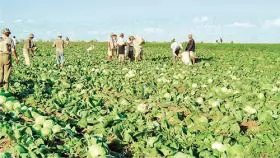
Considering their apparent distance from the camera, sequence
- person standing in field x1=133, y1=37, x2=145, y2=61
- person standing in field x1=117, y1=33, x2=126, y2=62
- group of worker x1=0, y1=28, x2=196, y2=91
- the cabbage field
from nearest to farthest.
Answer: the cabbage field
group of worker x1=0, y1=28, x2=196, y2=91
person standing in field x1=117, y1=33, x2=126, y2=62
person standing in field x1=133, y1=37, x2=145, y2=61

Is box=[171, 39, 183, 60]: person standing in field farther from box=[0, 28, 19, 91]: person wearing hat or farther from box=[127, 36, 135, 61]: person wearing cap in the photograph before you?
box=[0, 28, 19, 91]: person wearing hat

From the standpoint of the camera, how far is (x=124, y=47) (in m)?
23.1

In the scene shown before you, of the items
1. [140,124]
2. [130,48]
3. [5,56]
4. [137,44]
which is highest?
[5,56]

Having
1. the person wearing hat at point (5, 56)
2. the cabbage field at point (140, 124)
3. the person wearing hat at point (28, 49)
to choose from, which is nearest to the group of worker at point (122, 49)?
the person wearing hat at point (28, 49)

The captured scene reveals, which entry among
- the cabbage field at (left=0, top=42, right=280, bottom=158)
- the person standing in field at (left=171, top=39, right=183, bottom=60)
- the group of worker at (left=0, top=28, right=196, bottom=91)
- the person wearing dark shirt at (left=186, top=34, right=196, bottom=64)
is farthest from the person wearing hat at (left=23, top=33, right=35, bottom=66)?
the cabbage field at (left=0, top=42, right=280, bottom=158)

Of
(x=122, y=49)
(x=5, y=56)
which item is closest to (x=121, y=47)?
(x=122, y=49)

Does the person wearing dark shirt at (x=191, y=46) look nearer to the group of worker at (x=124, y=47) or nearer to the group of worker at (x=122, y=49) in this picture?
the group of worker at (x=122, y=49)

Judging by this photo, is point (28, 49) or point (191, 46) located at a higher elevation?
point (191, 46)

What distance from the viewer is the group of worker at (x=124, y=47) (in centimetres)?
2256

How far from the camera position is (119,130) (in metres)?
7.10

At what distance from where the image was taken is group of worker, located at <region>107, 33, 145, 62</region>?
22.6 m

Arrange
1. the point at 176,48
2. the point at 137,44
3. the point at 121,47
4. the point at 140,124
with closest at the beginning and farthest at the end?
the point at 140,124, the point at 121,47, the point at 176,48, the point at 137,44

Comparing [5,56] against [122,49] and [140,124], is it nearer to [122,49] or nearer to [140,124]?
[140,124]

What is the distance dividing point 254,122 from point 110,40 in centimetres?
1529
